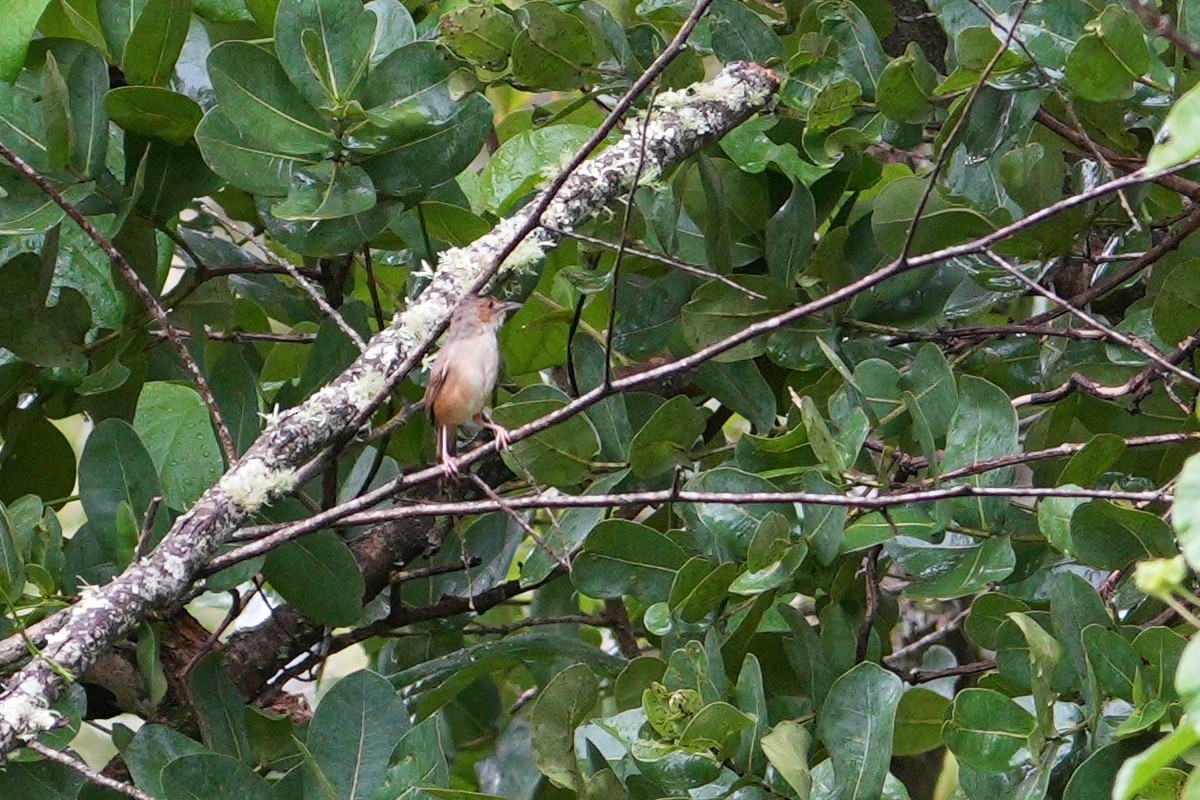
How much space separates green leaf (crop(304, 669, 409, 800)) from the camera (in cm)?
163

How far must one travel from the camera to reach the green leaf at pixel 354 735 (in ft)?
5.34

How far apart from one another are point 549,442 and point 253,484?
472mm

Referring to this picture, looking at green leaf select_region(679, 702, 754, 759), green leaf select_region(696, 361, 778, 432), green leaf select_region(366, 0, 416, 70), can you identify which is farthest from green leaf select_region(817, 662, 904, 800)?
green leaf select_region(366, 0, 416, 70)

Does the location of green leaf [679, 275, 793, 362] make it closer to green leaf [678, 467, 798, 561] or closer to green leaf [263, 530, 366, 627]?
green leaf [678, 467, 798, 561]

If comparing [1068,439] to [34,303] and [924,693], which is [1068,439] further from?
[34,303]

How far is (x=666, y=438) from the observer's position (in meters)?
1.86

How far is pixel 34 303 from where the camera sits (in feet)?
6.51

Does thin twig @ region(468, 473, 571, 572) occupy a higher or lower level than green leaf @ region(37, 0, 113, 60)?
lower

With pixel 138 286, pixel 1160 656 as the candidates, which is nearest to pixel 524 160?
pixel 138 286

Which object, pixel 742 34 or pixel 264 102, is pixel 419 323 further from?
pixel 742 34

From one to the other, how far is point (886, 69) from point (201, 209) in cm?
121

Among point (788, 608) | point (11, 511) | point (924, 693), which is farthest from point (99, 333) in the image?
point (924, 693)

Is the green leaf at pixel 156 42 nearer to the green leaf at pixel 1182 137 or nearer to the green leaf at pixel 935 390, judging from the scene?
the green leaf at pixel 935 390

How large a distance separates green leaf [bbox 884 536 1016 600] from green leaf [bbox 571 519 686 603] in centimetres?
29
